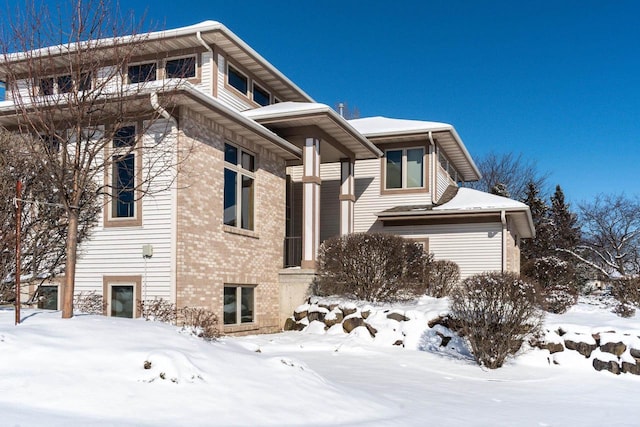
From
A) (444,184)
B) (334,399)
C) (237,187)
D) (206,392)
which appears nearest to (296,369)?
(334,399)

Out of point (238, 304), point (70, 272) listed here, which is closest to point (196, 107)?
point (238, 304)

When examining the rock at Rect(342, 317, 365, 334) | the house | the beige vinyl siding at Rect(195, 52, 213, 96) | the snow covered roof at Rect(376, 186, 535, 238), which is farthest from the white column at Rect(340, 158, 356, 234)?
the rock at Rect(342, 317, 365, 334)

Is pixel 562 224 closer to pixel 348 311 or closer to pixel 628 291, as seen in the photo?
pixel 628 291

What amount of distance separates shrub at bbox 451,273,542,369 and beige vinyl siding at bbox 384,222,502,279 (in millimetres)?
8212

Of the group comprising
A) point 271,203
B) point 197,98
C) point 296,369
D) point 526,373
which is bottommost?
point 526,373

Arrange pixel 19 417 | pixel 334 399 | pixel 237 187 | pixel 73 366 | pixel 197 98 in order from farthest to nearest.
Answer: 1. pixel 237 187
2. pixel 197 98
3. pixel 334 399
4. pixel 73 366
5. pixel 19 417

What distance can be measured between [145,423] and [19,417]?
3.07 feet

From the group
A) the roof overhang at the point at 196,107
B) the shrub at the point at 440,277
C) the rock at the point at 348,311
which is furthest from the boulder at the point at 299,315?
the roof overhang at the point at 196,107

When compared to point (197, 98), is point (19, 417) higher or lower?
lower

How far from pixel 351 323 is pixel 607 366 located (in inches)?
200

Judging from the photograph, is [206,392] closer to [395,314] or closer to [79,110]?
[79,110]

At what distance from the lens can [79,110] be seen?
7.91m

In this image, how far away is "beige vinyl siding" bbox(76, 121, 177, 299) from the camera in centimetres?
1196

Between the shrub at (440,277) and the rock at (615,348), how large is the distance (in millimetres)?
4989
